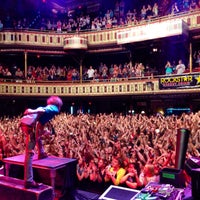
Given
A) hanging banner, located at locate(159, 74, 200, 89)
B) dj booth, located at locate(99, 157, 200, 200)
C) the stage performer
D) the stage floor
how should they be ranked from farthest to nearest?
1. hanging banner, located at locate(159, 74, 200, 89)
2. the stage floor
3. the stage performer
4. dj booth, located at locate(99, 157, 200, 200)

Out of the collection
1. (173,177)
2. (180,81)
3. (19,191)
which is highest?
(180,81)

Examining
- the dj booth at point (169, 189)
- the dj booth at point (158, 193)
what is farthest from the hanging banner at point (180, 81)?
the dj booth at point (158, 193)

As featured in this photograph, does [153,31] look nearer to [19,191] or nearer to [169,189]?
[169,189]

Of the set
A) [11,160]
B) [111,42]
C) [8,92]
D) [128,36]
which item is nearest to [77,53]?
[111,42]

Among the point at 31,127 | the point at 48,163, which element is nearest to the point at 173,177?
the point at 48,163

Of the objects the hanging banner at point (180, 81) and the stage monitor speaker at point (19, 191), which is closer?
the stage monitor speaker at point (19, 191)

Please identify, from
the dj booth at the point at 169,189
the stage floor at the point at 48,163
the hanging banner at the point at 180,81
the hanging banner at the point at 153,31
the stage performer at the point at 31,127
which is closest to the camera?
the dj booth at the point at 169,189

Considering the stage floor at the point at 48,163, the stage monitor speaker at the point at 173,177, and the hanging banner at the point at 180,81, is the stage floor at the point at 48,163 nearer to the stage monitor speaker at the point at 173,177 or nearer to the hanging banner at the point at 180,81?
the stage monitor speaker at the point at 173,177

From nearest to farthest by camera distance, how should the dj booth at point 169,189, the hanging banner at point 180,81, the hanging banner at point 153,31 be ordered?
the dj booth at point 169,189 < the hanging banner at point 180,81 < the hanging banner at point 153,31

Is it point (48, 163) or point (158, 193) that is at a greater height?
point (48, 163)

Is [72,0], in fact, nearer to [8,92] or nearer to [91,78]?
[91,78]

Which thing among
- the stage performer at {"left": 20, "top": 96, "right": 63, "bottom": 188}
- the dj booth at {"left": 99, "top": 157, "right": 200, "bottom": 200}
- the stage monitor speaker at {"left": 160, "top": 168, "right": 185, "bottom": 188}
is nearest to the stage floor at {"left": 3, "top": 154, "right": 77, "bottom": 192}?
the stage performer at {"left": 20, "top": 96, "right": 63, "bottom": 188}

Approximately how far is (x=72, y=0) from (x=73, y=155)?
21047 mm

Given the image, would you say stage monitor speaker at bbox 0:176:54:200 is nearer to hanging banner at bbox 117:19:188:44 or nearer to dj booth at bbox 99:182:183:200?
dj booth at bbox 99:182:183:200
